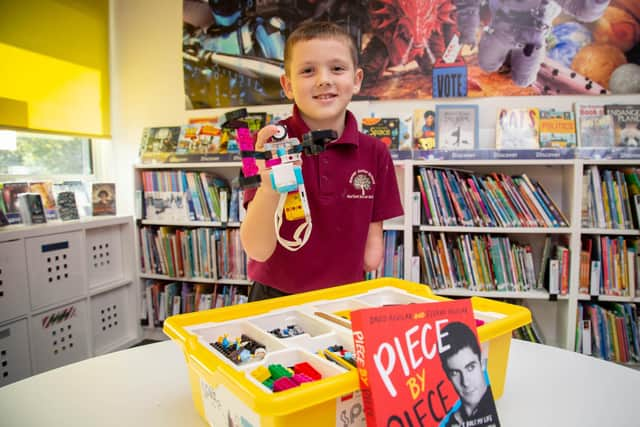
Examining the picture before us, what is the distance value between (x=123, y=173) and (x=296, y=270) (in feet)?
8.07

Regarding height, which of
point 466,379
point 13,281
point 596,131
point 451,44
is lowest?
point 13,281

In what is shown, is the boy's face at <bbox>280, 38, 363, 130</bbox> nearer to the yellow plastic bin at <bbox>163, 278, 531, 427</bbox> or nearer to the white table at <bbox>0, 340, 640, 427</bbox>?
the yellow plastic bin at <bbox>163, 278, 531, 427</bbox>

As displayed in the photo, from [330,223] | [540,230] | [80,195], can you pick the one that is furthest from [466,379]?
[80,195]

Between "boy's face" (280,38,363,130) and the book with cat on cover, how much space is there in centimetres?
57

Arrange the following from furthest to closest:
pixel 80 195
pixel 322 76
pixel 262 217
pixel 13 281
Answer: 1. pixel 80 195
2. pixel 13 281
3. pixel 322 76
4. pixel 262 217

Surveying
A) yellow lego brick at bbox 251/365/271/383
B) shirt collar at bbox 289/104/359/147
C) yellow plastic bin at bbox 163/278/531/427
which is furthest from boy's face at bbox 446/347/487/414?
shirt collar at bbox 289/104/359/147

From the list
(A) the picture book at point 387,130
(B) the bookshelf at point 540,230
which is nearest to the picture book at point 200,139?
(B) the bookshelf at point 540,230

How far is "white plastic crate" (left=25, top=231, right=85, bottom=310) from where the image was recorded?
83.2 inches

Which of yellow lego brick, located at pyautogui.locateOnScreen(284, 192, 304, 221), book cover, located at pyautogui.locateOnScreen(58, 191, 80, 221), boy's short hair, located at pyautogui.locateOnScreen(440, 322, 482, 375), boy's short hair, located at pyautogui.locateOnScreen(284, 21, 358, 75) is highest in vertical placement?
boy's short hair, located at pyautogui.locateOnScreen(284, 21, 358, 75)

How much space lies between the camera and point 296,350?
2.06 ft

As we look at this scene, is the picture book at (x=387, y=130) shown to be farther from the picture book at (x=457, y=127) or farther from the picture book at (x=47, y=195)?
the picture book at (x=47, y=195)

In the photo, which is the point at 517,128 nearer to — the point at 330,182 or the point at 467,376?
the point at 330,182

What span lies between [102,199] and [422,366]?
8.73 ft

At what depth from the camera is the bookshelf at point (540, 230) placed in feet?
6.98
